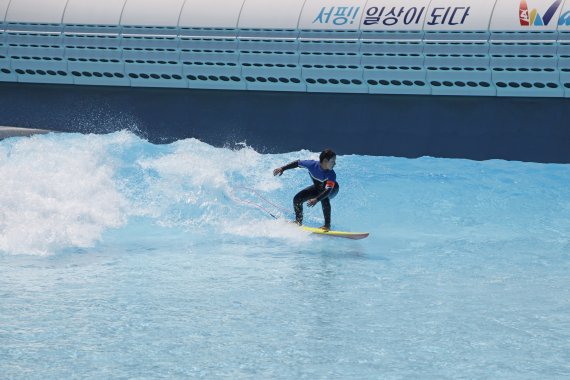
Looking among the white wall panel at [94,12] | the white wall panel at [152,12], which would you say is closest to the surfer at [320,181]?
the white wall panel at [152,12]

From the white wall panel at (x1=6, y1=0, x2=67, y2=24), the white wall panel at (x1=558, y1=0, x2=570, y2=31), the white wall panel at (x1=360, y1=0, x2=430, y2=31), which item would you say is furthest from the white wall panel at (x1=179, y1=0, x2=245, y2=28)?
the white wall panel at (x1=558, y1=0, x2=570, y2=31)

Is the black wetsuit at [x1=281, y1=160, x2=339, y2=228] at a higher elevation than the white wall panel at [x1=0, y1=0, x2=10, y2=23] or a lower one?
lower

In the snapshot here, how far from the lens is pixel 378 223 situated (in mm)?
12070

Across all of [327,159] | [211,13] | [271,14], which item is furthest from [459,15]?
[327,159]

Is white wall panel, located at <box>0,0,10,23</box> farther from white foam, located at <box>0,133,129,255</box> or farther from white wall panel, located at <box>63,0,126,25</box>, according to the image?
white foam, located at <box>0,133,129,255</box>

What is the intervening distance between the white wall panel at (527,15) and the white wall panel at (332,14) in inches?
88.8

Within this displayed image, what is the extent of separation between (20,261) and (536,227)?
5983mm

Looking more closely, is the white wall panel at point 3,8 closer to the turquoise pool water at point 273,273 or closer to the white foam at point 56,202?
the white foam at point 56,202

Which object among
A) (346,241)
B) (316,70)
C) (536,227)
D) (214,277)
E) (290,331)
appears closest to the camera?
(290,331)

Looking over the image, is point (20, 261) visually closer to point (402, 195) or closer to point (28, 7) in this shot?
point (402, 195)

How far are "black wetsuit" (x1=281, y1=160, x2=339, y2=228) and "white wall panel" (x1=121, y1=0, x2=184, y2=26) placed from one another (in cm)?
716

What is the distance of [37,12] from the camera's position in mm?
17797

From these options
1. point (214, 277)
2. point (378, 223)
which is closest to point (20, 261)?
point (214, 277)

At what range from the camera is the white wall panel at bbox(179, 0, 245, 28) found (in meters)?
16.8
